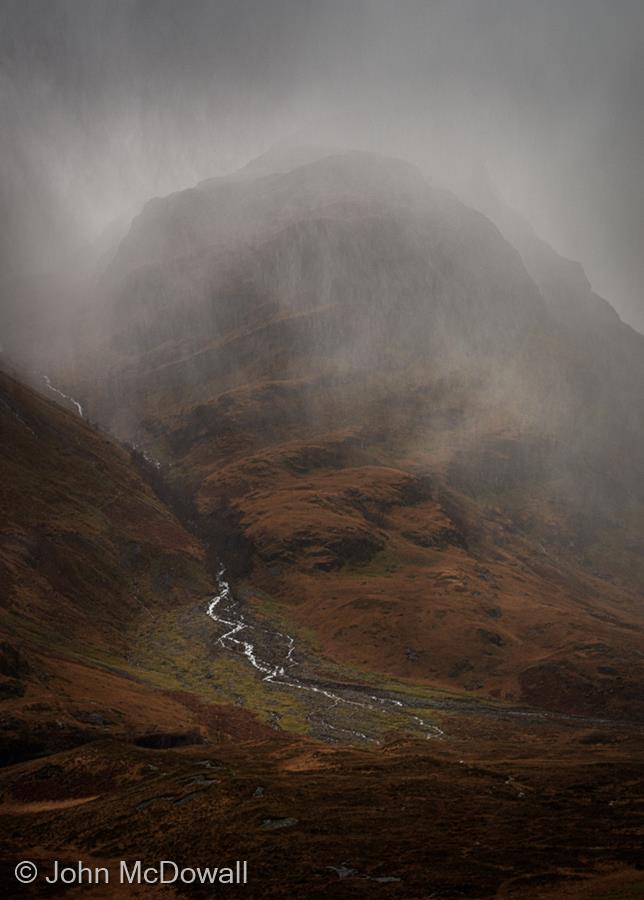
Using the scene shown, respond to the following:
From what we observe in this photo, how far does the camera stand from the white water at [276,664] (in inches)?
4911

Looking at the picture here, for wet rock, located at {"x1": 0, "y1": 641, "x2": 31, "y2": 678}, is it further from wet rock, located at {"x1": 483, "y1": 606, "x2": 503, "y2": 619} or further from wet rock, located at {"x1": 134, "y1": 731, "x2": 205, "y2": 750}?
wet rock, located at {"x1": 483, "y1": 606, "x2": 503, "y2": 619}

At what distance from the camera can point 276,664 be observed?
158 metres

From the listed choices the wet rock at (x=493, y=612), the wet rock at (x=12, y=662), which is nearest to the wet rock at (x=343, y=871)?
the wet rock at (x=12, y=662)

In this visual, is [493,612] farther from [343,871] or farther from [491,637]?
[343,871]

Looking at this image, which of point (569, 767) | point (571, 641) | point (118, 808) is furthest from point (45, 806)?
point (571, 641)

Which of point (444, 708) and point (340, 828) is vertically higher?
point (444, 708)

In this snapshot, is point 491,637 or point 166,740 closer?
point 166,740

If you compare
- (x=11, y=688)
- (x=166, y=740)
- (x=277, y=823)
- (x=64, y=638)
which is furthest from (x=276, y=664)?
(x=277, y=823)

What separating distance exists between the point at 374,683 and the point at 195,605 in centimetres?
6883

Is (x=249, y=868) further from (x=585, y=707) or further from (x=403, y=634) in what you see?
(x=403, y=634)

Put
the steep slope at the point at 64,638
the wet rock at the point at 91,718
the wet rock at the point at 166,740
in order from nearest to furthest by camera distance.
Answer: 1. the steep slope at the point at 64,638
2. the wet rock at the point at 166,740
3. the wet rock at the point at 91,718

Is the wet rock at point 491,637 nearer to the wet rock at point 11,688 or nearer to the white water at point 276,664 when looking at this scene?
the white water at point 276,664

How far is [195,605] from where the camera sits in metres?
198

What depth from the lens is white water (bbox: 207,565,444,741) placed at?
4911 inches
